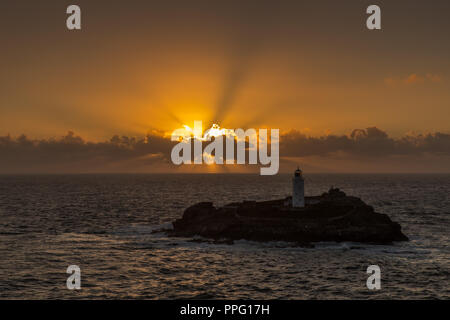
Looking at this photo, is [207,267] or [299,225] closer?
[207,267]

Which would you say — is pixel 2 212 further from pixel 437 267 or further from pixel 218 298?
pixel 437 267

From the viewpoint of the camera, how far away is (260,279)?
40969mm

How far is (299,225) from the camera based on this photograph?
5850 cm

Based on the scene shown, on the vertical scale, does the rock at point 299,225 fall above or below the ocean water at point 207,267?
above

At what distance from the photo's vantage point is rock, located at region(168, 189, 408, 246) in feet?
188

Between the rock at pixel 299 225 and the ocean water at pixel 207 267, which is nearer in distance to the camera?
the ocean water at pixel 207 267

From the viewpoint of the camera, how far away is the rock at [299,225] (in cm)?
5719

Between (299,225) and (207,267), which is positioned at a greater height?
(299,225)

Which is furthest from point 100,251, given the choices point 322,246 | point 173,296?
point 322,246

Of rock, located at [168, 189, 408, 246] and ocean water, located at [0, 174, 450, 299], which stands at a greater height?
rock, located at [168, 189, 408, 246]
